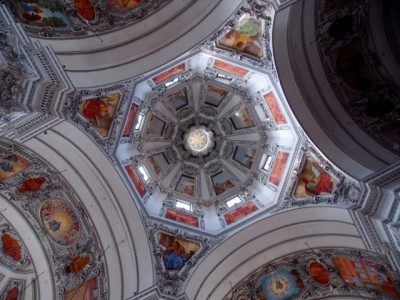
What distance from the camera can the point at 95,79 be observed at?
35.9ft

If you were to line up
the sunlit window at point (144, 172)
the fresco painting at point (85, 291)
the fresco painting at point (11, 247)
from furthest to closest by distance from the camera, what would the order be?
the sunlit window at point (144, 172) → the fresco painting at point (11, 247) → the fresco painting at point (85, 291)

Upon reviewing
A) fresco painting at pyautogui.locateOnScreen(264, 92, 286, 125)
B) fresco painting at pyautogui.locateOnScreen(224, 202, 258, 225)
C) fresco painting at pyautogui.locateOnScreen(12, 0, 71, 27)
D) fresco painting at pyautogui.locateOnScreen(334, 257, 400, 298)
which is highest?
fresco painting at pyautogui.locateOnScreen(12, 0, 71, 27)

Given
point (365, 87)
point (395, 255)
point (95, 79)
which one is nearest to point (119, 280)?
point (95, 79)

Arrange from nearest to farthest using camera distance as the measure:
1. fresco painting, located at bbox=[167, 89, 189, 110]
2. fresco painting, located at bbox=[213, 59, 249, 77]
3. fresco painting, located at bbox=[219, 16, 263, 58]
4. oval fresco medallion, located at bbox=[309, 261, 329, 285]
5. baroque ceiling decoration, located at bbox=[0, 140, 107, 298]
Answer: fresco painting, located at bbox=[219, 16, 263, 58] → baroque ceiling decoration, located at bbox=[0, 140, 107, 298] → fresco painting, located at bbox=[213, 59, 249, 77] → oval fresco medallion, located at bbox=[309, 261, 329, 285] → fresco painting, located at bbox=[167, 89, 189, 110]

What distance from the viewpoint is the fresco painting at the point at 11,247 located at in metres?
12.5

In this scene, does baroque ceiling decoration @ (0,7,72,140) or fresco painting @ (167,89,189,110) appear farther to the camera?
fresco painting @ (167,89,189,110)

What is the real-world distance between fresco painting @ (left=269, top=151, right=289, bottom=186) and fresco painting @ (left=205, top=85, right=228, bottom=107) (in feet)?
12.8

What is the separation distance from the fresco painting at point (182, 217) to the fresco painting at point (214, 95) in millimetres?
5353

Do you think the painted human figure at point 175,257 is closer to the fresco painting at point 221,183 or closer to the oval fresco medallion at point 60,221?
the oval fresco medallion at point 60,221

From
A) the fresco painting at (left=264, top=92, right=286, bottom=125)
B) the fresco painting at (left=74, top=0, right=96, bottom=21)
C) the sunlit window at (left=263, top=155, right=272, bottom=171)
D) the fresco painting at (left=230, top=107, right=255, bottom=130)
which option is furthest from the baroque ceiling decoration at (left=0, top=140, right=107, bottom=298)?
the fresco painting at (left=264, top=92, right=286, bottom=125)

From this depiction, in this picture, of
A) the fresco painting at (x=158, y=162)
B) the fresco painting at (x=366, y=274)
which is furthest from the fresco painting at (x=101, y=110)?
the fresco painting at (x=366, y=274)

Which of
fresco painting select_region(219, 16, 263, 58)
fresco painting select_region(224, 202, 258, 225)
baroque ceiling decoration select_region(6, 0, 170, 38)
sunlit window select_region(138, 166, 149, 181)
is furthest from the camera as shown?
sunlit window select_region(138, 166, 149, 181)

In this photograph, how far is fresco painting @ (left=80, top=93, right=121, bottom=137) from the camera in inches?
449

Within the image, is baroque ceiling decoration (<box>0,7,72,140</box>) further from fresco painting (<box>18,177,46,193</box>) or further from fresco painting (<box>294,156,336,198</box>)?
fresco painting (<box>294,156,336,198</box>)
